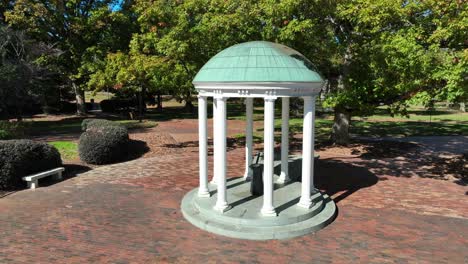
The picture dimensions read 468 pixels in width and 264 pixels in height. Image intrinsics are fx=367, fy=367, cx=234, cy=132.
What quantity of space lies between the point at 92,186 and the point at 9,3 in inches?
977

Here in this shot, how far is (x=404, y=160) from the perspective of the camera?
15812 millimetres

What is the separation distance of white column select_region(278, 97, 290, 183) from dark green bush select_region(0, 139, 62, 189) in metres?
7.76

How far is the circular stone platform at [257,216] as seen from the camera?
26.1 feet

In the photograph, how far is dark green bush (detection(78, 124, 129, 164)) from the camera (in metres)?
14.4

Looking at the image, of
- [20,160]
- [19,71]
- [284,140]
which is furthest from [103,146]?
[19,71]

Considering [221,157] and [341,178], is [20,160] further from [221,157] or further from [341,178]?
[341,178]

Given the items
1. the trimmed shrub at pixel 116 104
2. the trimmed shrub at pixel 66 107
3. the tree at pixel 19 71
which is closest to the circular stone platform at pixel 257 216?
the tree at pixel 19 71

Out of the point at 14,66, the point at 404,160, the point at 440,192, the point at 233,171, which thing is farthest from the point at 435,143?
the point at 14,66

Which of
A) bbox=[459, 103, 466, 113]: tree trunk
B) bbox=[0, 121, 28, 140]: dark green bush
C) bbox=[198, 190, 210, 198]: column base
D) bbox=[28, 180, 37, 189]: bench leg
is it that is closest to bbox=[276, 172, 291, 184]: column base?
bbox=[198, 190, 210, 198]: column base

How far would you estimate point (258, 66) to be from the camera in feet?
26.6

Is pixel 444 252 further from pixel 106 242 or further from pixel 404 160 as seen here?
pixel 404 160

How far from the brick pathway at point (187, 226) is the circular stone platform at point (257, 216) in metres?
0.21

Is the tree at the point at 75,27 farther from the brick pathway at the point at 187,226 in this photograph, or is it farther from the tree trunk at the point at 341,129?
the brick pathway at the point at 187,226

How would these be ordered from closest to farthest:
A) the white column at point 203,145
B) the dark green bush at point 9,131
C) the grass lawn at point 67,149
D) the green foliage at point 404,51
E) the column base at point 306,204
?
the column base at point 306,204 < the white column at point 203,145 < the green foliage at point 404,51 < the grass lawn at point 67,149 < the dark green bush at point 9,131
